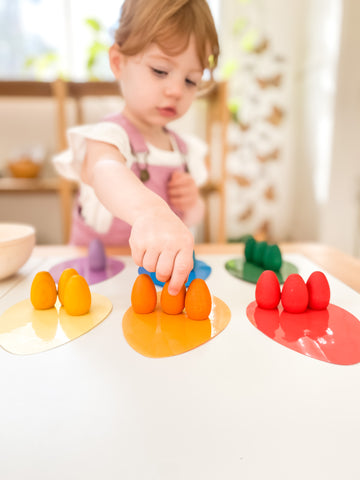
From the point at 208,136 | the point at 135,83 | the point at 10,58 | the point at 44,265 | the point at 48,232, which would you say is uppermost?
the point at 10,58

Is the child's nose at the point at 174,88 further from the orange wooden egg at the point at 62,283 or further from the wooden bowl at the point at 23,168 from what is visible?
the wooden bowl at the point at 23,168

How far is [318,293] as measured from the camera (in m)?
0.37

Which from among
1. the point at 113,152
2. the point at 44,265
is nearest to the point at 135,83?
the point at 113,152

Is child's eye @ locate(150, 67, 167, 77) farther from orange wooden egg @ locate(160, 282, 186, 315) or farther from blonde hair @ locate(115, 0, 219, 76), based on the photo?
orange wooden egg @ locate(160, 282, 186, 315)

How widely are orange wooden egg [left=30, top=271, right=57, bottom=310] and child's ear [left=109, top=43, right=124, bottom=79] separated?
0.31 metres

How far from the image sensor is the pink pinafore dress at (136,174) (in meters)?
0.57

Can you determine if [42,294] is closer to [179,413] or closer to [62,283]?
[62,283]

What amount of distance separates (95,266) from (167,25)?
318 mm

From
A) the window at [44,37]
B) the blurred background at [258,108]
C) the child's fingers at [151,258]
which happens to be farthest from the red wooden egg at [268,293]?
the window at [44,37]

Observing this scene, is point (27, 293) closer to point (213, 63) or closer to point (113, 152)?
point (113, 152)

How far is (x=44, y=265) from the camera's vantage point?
0.53 m

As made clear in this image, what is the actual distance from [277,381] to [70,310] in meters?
0.20

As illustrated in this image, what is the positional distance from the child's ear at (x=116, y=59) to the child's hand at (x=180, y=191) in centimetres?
19

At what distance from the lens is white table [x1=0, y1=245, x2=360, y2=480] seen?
19cm
